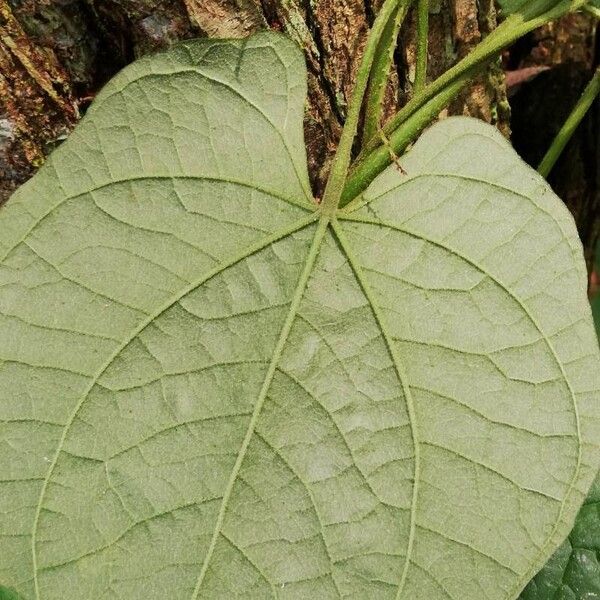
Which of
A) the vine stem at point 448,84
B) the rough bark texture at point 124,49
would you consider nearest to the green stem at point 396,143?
the vine stem at point 448,84

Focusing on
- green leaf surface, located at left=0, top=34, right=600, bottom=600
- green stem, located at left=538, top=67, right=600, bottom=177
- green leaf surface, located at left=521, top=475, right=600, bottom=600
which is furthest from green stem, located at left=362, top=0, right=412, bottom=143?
green leaf surface, located at left=521, top=475, right=600, bottom=600

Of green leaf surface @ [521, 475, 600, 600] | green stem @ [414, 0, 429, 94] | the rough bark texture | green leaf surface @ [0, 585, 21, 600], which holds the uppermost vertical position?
the rough bark texture

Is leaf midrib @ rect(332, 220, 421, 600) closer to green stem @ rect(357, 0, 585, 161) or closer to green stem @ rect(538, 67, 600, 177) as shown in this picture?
green stem @ rect(357, 0, 585, 161)

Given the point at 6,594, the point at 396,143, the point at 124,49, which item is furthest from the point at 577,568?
the point at 124,49

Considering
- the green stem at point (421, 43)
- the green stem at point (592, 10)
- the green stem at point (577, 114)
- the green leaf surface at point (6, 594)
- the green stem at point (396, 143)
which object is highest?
the green stem at point (421, 43)

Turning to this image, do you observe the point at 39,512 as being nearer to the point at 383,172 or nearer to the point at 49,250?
the point at 49,250

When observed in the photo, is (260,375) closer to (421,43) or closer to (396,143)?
(396,143)

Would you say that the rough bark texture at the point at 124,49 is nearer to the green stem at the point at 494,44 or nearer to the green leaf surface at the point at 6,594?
the green stem at the point at 494,44
